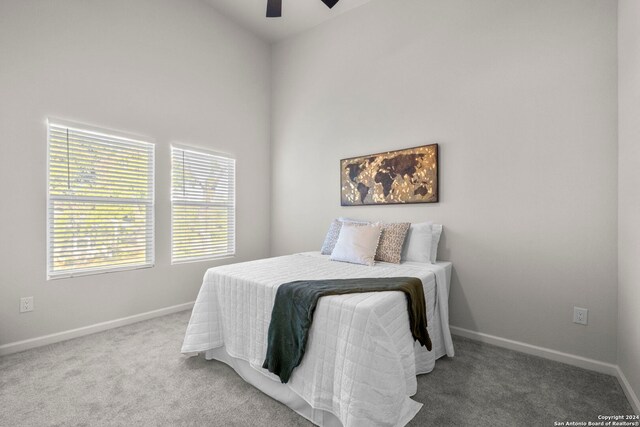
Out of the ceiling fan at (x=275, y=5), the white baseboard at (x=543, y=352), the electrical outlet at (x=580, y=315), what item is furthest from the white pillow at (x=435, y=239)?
the ceiling fan at (x=275, y=5)

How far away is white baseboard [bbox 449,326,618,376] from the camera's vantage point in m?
2.16

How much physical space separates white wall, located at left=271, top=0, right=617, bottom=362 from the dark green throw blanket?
3.71 ft

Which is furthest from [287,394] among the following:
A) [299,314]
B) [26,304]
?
[26,304]

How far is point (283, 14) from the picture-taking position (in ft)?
12.2

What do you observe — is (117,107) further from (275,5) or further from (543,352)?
(543,352)

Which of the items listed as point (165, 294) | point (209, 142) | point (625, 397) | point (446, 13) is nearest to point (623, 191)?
point (625, 397)

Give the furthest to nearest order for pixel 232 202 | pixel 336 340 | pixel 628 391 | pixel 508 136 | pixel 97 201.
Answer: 1. pixel 232 202
2. pixel 97 201
3. pixel 508 136
4. pixel 628 391
5. pixel 336 340

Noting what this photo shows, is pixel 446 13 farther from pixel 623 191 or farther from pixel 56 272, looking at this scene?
pixel 56 272

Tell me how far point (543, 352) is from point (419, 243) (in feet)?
4.10

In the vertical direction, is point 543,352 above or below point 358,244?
below

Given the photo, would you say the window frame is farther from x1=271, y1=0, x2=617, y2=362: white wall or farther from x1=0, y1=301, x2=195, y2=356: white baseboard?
x1=271, y1=0, x2=617, y2=362: white wall

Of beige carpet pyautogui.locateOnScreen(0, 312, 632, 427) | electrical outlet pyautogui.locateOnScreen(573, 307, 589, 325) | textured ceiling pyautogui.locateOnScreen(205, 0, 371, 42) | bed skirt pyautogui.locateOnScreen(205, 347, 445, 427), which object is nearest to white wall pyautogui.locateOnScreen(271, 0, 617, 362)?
electrical outlet pyautogui.locateOnScreen(573, 307, 589, 325)

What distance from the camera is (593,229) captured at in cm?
221

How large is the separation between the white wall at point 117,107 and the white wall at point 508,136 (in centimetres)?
142
